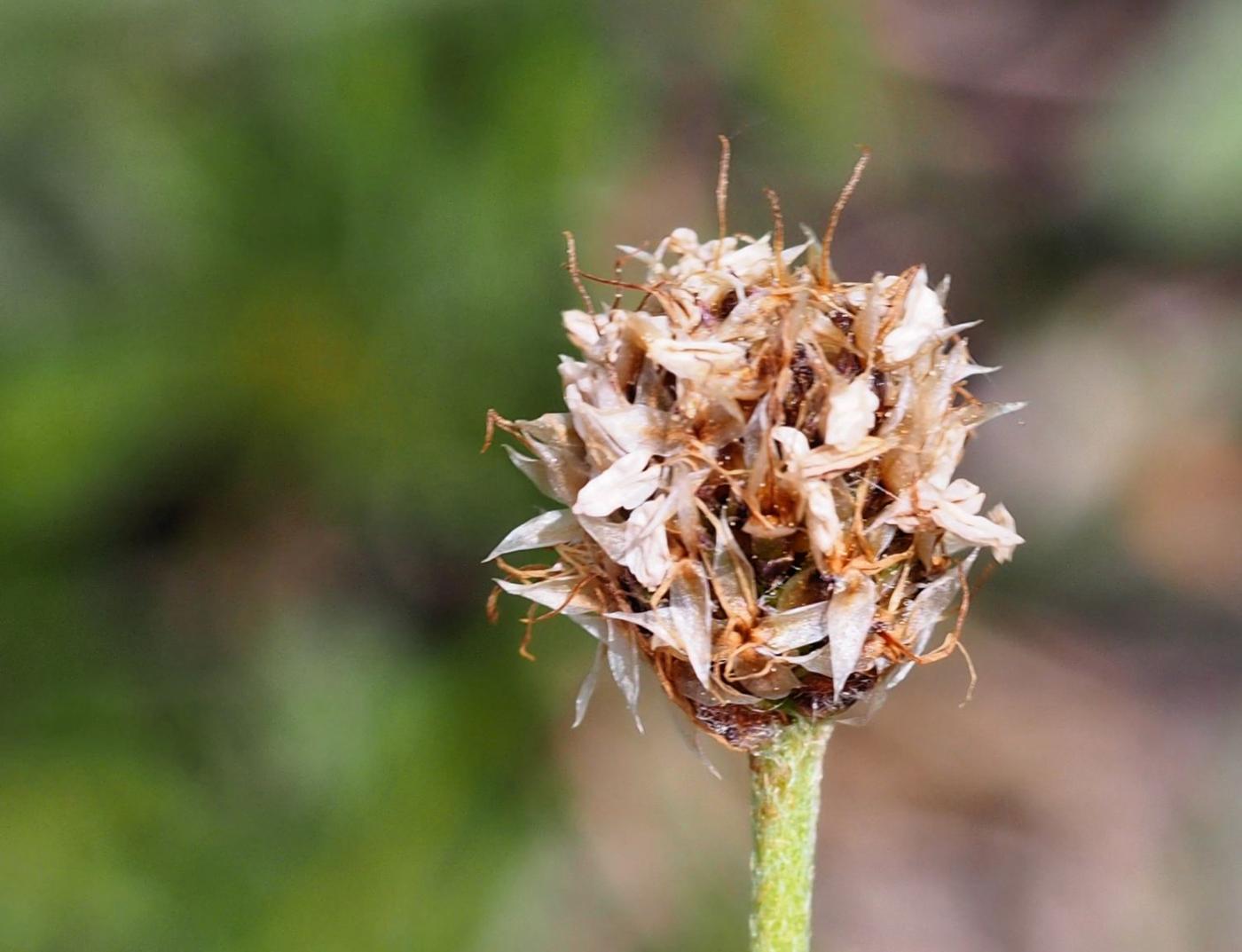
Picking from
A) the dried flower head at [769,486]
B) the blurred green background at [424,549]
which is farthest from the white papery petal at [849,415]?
the blurred green background at [424,549]

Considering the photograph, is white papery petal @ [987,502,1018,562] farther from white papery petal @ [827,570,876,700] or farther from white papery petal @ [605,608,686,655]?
white papery petal @ [605,608,686,655]

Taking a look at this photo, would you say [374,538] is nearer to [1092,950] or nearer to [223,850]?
[223,850]

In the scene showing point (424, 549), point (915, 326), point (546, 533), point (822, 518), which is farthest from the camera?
point (424, 549)

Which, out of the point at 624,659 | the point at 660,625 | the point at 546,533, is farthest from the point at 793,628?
the point at 546,533

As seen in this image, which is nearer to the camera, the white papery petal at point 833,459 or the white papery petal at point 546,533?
the white papery petal at point 833,459

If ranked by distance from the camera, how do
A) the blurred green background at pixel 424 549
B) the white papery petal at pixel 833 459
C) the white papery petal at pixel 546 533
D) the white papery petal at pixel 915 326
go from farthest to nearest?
1. the blurred green background at pixel 424 549
2. the white papery petal at pixel 546 533
3. the white papery petal at pixel 915 326
4. the white papery petal at pixel 833 459

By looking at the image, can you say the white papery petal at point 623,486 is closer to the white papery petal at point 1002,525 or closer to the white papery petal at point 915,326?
the white papery petal at point 915,326

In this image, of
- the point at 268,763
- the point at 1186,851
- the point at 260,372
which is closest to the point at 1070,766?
the point at 1186,851

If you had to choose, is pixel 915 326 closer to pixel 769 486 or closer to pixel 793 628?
pixel 769 486
